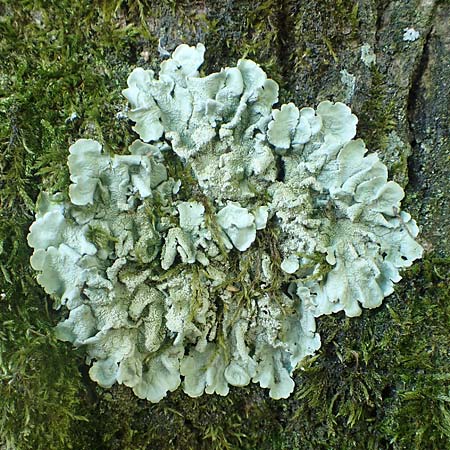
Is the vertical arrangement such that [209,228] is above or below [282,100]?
below

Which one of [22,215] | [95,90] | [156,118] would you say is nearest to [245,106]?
[156,118]

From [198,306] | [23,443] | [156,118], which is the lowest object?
[23,443]

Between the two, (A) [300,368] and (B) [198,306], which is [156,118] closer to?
(B) [198,306]

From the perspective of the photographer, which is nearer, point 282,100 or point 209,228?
point 209,228
